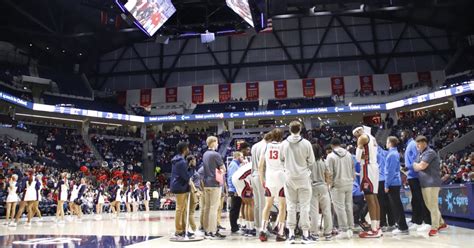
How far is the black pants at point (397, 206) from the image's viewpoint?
6.72m

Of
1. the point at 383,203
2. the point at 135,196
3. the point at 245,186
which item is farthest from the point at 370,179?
the point at 135,196

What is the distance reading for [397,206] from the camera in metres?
6.79

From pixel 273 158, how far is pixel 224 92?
31.5 meters

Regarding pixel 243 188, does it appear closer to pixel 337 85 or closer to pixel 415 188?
pixel 415 188

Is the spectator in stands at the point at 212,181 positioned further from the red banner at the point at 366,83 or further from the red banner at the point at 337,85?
the red banner at the point at 366,83

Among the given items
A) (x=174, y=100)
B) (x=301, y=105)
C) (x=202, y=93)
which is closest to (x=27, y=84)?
(x=174, y=100)

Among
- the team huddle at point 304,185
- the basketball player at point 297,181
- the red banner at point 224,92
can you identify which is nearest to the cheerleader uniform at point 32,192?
the team huddle at point 304,185

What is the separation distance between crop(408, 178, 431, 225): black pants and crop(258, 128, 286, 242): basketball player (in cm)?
270

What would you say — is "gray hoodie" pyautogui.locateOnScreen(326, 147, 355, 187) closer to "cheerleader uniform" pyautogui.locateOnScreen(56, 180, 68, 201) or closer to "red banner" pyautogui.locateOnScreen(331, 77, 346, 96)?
"cheerleader uniform" pyautogui.locateOnScreen(56, 180, 68, 201)

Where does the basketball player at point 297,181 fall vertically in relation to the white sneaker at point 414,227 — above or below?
above

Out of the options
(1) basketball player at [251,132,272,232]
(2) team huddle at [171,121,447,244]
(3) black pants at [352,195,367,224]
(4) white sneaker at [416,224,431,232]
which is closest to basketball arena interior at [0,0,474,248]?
(3) black pants at [352,195,367,224]

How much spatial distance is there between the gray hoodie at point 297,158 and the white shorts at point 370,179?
1.24 m

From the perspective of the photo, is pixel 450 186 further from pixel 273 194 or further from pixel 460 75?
pixel 460 75

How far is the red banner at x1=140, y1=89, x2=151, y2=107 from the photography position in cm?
3806
